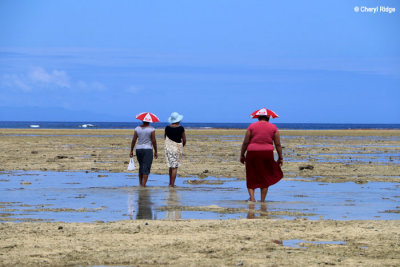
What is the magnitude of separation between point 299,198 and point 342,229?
421 cm

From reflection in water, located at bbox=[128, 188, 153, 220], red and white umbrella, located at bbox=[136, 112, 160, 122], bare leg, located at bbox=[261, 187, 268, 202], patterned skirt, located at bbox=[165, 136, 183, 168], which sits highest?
red and white umbrella, located at bbox=[136, 112, 160, 122]

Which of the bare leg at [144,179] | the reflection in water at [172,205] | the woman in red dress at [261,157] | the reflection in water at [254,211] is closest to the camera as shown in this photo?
the reflection in water at [172,205]

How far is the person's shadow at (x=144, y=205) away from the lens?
11.0 metres

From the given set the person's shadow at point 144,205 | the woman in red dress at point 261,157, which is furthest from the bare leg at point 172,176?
the woman in red dress at point 261,157

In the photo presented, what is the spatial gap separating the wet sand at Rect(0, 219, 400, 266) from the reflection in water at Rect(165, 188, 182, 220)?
2.34 feet

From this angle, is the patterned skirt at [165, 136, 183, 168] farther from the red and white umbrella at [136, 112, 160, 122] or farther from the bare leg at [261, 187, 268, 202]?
the bare leg at [261, 187, 268, 202]

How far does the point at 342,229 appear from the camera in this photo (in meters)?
9.55

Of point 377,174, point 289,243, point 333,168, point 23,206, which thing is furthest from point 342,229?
point 333,168

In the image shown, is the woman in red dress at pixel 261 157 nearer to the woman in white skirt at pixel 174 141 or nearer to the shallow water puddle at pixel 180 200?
the shallow water puddle at pixel 180 200

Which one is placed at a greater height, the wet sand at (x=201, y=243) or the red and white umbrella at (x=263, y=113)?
the red and white umbrella at (x=263, y=113)

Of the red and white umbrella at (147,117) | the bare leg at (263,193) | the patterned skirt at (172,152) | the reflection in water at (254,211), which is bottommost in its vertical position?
the reflection in water at (254,211)

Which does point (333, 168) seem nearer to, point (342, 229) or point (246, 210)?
point (246, 210)

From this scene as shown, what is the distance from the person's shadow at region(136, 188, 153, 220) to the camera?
11.0 metres

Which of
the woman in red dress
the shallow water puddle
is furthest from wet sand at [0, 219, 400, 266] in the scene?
the woman in red dress
